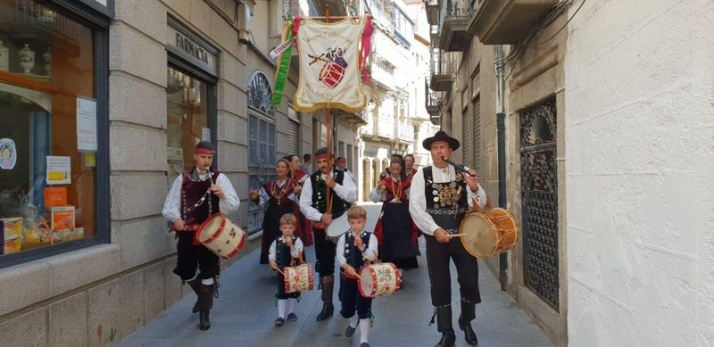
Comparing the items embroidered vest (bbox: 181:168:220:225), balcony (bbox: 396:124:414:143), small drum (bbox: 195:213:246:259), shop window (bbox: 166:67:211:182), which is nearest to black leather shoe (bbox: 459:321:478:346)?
small drum (bbox: 195:213:246:259)

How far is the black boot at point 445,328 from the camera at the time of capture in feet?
16.2

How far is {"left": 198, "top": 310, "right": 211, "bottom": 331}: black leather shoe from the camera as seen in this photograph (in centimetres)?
561

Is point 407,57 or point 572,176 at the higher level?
point 407,57

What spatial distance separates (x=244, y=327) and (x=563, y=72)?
3.91 metres

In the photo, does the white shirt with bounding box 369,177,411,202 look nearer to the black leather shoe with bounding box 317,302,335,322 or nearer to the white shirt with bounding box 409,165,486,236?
the black leather shoe with bounding box 317,302,335,322

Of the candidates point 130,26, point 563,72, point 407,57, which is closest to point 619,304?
point 563,72

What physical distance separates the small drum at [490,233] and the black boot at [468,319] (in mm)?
690

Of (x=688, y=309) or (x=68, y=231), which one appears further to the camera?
(x=68, y=231)

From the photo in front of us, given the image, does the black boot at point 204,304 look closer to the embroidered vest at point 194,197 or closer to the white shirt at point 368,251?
the embroidered vest at point 194,197

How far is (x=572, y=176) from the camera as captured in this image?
446 centimetres

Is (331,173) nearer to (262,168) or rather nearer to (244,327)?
(244,327)

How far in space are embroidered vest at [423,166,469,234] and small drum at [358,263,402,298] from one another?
0.64 meters

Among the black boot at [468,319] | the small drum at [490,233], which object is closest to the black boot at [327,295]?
the black boot at [468,319]

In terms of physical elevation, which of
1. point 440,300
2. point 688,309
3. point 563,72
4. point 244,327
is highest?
point 563,72
